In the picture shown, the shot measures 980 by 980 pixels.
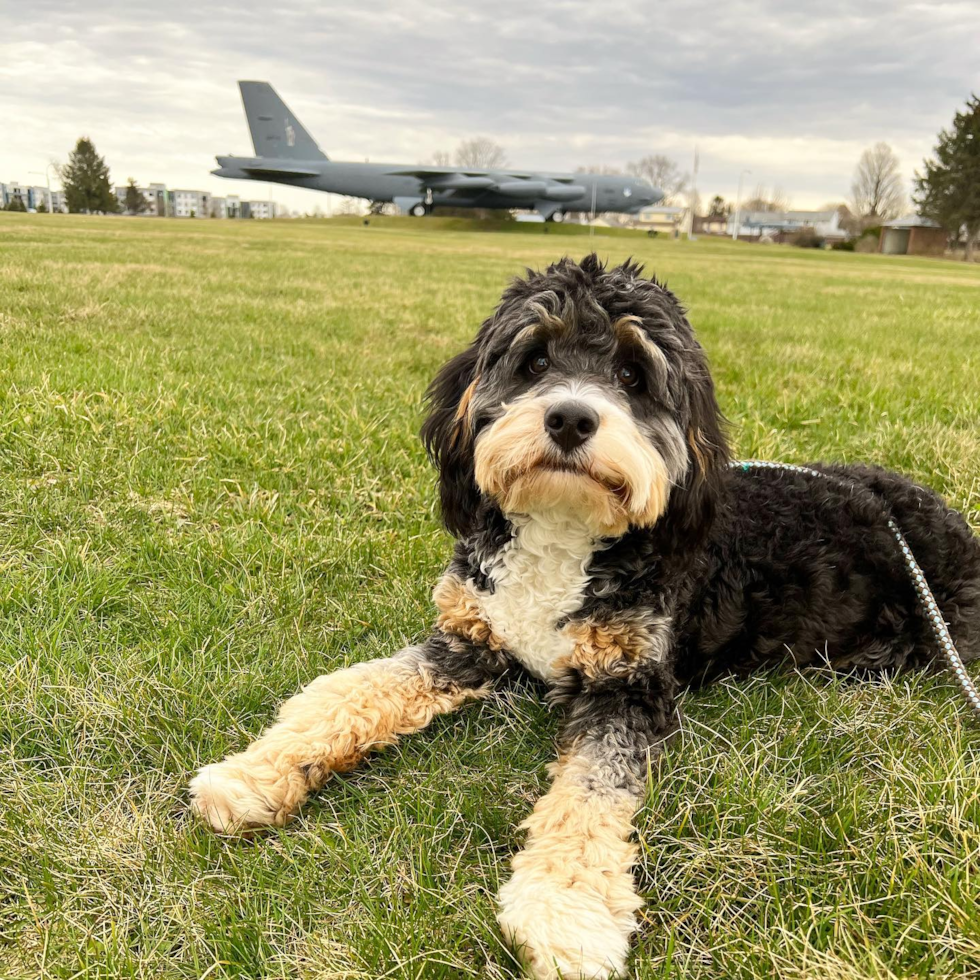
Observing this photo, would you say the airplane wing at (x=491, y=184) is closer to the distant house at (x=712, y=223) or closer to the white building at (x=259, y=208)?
the distant house at (x=712, y=223)

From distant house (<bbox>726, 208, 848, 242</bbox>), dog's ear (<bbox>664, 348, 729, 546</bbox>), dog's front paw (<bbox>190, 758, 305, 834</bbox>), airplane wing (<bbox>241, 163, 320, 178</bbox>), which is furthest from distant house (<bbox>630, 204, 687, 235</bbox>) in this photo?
dog's front paw (<bbox>190, 758, 305, 834</bbox>)

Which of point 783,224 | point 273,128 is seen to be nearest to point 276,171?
point 273,128

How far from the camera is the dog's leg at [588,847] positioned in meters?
1.72

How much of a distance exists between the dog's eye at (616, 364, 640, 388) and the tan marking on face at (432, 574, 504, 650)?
0.89m

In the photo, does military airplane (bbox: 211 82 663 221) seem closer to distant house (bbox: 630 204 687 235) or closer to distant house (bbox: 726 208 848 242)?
distant house (bbox: 726 208 848 242)

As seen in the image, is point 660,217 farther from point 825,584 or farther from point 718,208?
point 825,584

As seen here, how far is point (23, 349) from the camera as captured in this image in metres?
6.34

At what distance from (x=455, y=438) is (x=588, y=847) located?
57.7 inches

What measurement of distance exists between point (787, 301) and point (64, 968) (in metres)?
16.8

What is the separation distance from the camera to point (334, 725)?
2307 mm

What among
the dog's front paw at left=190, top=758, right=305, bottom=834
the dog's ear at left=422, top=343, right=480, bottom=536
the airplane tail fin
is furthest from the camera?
the airplane tail fin

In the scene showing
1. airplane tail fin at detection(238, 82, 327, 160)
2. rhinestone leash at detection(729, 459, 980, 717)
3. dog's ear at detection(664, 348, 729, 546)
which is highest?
airplane tail fin at detection(238, 82, 327, 160)

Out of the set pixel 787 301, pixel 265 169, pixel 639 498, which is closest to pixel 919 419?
pixel 639 498

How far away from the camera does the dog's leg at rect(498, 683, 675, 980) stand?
1.72 metres
